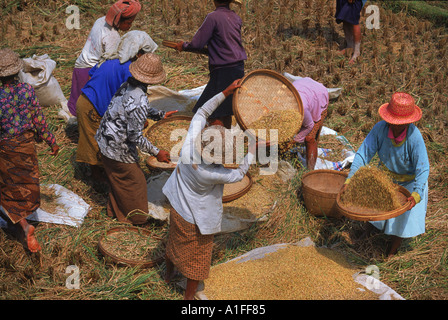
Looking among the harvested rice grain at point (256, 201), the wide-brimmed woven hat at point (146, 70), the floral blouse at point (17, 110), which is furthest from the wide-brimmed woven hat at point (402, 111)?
the floral blouse at point (17, 110)

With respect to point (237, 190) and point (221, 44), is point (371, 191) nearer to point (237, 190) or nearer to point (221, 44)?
point (237, 190)

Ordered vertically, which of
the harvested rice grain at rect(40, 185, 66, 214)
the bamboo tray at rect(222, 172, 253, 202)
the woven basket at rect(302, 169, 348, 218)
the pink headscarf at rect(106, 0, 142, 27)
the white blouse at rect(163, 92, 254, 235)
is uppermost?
the pink headscarf at rect(106, 0, 142, 27)

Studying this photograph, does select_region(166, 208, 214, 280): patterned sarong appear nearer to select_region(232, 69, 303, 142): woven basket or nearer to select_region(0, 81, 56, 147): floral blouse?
select_region(232, 69, 303, 142): woven basket

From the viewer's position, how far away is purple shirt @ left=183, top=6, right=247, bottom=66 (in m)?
4.89

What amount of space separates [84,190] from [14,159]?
1.11 m

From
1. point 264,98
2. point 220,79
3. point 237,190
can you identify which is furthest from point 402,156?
point 220,79

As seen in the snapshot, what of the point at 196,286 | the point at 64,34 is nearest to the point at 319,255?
the point at 196,286

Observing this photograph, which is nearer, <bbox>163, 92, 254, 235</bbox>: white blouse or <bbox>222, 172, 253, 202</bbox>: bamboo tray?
<bbox>163, 92, 254, 235</bbox>: white blouse

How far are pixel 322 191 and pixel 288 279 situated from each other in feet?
3.35

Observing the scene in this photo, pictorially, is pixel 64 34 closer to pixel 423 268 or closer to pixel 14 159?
pixel 14 159

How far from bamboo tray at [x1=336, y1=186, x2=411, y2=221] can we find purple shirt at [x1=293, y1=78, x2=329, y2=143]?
1190 millimetres

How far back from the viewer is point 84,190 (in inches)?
201

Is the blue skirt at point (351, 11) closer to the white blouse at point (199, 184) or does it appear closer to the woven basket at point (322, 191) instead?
the woven basket at point (322, 191)

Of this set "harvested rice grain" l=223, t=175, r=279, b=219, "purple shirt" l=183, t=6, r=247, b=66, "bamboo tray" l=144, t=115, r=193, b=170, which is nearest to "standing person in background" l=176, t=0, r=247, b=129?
"purple shirt" l=183, t=6, r=247, b=66
